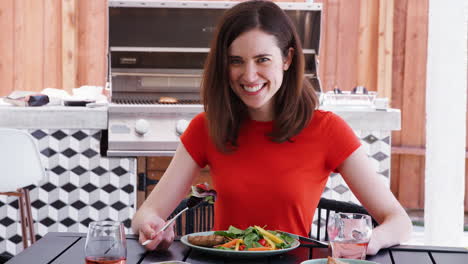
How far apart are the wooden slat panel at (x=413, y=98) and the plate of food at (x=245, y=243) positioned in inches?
166

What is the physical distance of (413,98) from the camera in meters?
5.46

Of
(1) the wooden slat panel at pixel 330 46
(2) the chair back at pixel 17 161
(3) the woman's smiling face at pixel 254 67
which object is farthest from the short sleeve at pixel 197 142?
(1) the wooden slat panel at pixel 330 46

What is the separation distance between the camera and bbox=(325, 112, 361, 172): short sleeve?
187 cm

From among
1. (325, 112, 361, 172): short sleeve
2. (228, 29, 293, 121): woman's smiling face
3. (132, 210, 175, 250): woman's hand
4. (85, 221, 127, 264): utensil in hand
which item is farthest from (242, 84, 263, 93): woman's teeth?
(85, 221, 127, 264): utensil in hand

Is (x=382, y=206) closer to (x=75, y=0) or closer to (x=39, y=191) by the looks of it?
(x=39, y=191)

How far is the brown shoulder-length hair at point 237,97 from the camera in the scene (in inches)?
71.6

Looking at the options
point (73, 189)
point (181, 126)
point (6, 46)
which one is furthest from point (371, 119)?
point (6, 46)

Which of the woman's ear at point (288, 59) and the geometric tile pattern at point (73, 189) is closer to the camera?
the woman's ear at point (288, 59)

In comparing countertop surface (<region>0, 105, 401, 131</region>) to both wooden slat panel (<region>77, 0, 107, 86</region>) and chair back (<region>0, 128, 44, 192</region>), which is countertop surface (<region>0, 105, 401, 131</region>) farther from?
wooden slat panel (<region>77, 0, 107, 86</region>)

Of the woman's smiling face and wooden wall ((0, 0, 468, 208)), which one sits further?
wooden wall ((0, 0, 468, 208))

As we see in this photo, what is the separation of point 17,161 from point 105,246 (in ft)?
5.90

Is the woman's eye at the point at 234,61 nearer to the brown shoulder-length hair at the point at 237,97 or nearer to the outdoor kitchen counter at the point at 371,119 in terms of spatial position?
the brown shoulder-length hair at the point at 237,97

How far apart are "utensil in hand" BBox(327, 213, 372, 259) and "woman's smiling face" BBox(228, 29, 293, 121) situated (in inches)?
21.4

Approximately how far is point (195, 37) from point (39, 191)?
130 cm
